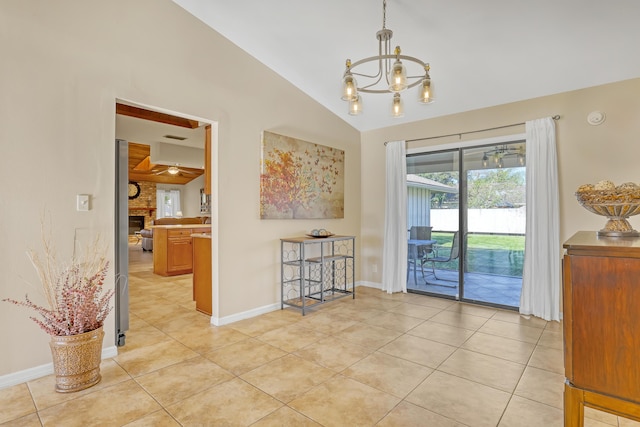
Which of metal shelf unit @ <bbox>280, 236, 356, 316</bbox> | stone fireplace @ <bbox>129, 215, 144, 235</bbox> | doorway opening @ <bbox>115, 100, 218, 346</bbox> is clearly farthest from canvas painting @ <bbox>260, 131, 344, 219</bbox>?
stone fireplace @ <bbox>129, 215, 144, 235</bbox>

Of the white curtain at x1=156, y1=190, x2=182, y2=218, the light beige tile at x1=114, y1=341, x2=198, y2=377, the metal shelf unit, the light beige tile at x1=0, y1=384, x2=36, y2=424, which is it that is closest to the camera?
the light beige tile at x1=0, y1=384, x2=36, y2=424

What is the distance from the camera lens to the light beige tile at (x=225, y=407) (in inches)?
73.4

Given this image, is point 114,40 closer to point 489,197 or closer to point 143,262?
point 489,197

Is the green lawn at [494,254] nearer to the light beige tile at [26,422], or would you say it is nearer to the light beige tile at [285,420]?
the light beige tile at [285,420]

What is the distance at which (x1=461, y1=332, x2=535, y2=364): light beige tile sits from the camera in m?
2.70

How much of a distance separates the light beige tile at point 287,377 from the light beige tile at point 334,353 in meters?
0.08

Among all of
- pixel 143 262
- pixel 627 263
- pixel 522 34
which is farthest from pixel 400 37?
pixel 143 262

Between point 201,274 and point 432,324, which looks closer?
point 432,324

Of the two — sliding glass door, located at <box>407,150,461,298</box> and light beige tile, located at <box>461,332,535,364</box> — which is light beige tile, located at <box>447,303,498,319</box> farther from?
light beige tile, located at <box>461,332,535,364</box>

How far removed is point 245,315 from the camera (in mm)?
3646

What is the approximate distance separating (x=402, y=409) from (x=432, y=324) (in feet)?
5.46

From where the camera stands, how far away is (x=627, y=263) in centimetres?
118

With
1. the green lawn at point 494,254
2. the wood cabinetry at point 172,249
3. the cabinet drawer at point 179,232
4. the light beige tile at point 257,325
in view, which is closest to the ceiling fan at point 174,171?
the wood cabinetry at point 172,249

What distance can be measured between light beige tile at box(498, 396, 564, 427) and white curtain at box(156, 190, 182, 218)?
42.6ft
